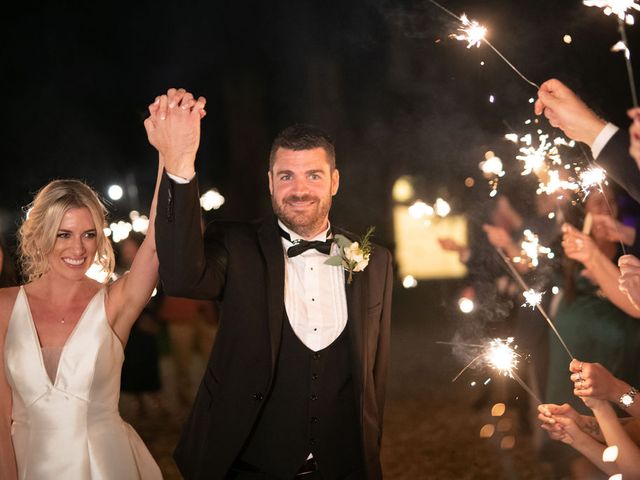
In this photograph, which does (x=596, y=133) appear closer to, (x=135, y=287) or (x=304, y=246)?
(x=304, y=246)

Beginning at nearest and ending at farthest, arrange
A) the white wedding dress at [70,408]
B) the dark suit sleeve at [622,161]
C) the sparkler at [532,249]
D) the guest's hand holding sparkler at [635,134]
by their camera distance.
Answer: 1. the guest's hand holding sparkler at [635,134]
2. the dark suit sleeve at [622,161]
3. the white wedding dress at [70,408]
4. the sparkler at [532,249]

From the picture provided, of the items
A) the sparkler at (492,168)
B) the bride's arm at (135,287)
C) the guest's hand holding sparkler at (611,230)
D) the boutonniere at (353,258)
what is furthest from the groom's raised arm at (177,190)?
the sparkler at (492,168)

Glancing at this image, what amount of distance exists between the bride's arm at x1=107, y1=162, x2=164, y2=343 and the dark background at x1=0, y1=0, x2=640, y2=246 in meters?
4.00

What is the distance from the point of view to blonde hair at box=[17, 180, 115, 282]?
2.57m

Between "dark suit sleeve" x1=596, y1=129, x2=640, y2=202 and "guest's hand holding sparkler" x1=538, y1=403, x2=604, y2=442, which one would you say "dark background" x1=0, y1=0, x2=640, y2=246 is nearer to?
"guest's hand holding sparkler" x1=538, y1=403, x2=604, y2=442

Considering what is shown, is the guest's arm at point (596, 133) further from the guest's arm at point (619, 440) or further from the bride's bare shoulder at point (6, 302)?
the bride's bare shoulder at point (6, 302)

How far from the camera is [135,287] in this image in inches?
101

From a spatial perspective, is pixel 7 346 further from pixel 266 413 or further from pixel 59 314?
pixel 266 413

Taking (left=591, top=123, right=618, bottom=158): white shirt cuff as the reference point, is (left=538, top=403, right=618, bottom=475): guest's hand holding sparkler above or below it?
below

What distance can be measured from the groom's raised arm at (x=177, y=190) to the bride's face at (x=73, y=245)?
0.51 meters

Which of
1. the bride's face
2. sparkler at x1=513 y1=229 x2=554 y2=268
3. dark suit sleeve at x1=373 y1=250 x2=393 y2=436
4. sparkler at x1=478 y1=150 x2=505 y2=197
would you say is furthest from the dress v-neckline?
sparkler at x1=478 y1=150 x2=505 y2=197

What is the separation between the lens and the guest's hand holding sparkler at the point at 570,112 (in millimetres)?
2225

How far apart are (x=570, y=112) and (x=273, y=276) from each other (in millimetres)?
1056

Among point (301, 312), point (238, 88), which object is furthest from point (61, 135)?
A: point (301, 312)
